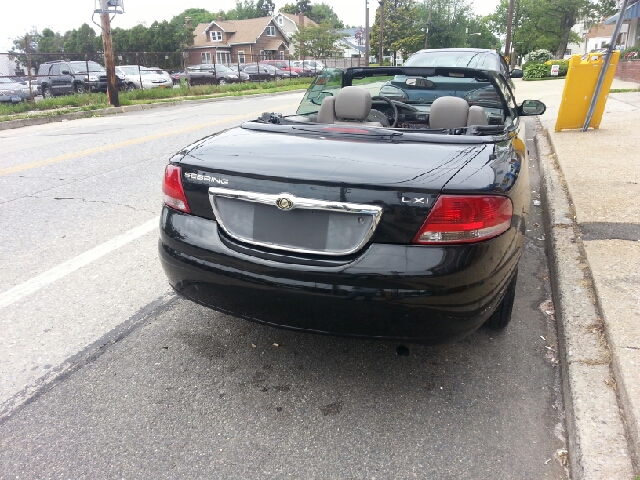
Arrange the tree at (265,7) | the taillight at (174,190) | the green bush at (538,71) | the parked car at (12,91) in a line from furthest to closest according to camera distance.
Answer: the tree at (265,7) < the green bush at (538,71) < the parked car at (12,91) < the taillight at (174,190)

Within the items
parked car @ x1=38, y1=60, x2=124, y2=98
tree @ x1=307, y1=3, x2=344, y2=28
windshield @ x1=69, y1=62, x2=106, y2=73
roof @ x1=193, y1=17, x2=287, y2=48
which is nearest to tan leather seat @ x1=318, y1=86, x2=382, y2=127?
parked car @ x1=38, y1=60, x2=124, y2=98

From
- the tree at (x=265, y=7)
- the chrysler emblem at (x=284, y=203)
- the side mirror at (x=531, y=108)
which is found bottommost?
the chrysler emblem at (x=284, y=203)

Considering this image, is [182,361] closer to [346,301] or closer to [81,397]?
[81,397]

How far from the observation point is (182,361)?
2.87 metres

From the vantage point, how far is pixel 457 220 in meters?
2.20

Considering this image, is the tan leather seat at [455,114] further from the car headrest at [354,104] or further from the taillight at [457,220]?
the taillight at [457,220]

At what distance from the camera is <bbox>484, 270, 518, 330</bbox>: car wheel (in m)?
2.99

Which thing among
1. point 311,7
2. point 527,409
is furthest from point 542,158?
point 311,7

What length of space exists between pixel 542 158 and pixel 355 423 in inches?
250

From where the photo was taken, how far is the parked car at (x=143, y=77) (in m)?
25.8

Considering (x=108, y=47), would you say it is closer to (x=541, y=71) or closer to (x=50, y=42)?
(x=541, y=71)

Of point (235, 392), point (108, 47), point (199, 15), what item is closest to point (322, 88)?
point (235, 392)

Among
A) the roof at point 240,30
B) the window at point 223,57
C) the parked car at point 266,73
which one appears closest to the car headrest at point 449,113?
the parked car at point 266,73

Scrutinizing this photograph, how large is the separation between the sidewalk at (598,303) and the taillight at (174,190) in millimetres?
2054
